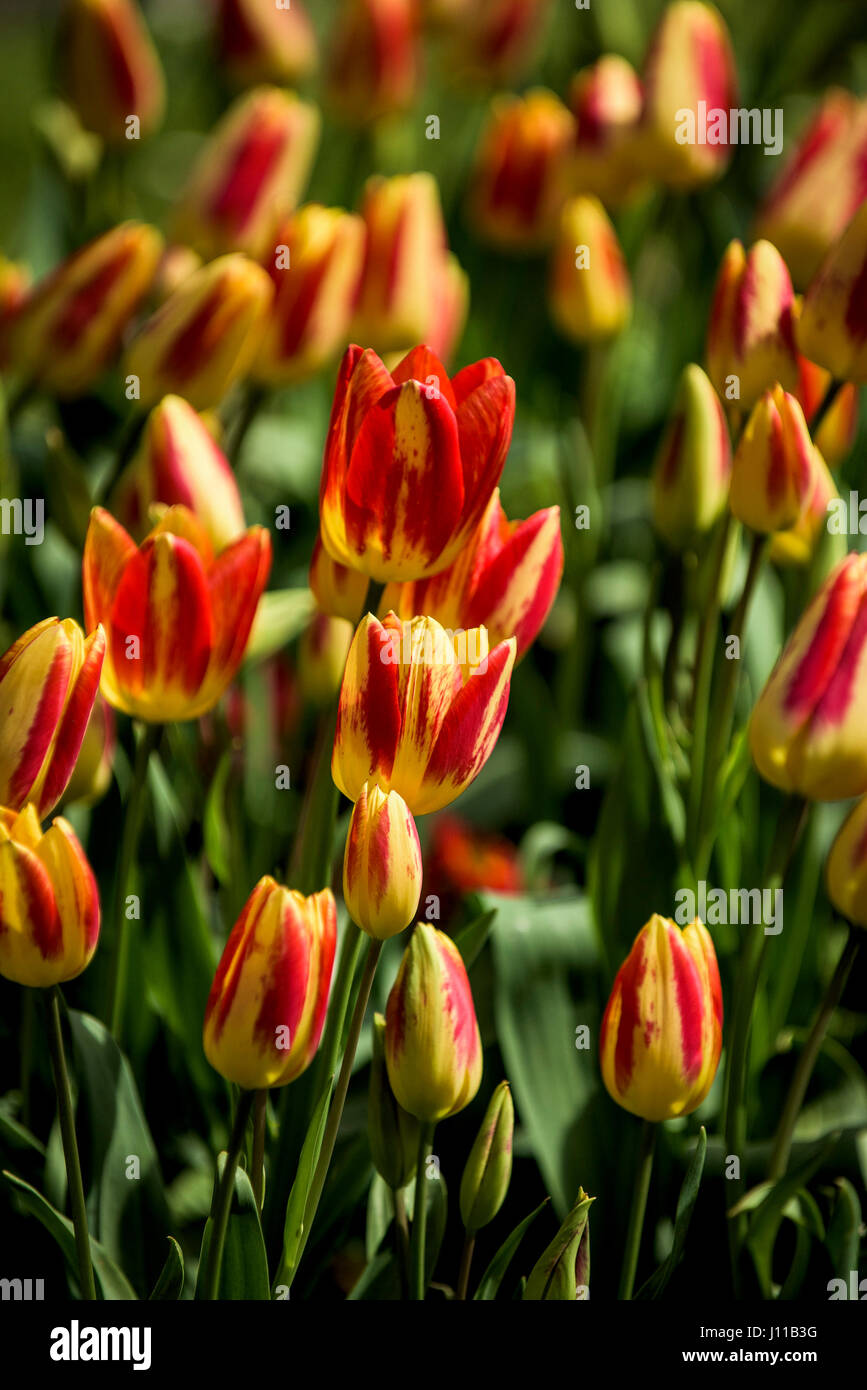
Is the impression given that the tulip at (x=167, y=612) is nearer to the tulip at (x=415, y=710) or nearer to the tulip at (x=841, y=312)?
the tulip at (x=415, y=710)

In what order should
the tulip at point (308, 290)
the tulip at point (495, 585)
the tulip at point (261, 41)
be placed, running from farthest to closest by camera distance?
1. the tulip at point (261, 41)
2. the tulip at point (308, 290)
3. the tulip at point (495, 585)

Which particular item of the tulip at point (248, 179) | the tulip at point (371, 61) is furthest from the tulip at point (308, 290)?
the tulip at point (371, 61)

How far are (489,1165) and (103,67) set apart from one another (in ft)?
3.68

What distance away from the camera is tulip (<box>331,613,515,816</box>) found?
0.54 meters

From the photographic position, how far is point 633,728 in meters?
0.82

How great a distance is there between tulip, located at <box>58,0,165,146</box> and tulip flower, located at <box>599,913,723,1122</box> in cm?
104

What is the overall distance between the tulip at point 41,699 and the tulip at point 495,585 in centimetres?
15

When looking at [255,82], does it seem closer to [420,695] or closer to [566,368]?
[566,368]

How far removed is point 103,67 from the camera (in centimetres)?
132

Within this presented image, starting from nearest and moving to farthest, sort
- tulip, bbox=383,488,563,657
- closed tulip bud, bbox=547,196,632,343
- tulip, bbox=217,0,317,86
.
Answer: tulip, bbox=383,488,563,657 → closed tulip bud, bbox=547,196,632,343 → tulip, bbox=217,0,317,86

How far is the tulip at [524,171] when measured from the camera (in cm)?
139

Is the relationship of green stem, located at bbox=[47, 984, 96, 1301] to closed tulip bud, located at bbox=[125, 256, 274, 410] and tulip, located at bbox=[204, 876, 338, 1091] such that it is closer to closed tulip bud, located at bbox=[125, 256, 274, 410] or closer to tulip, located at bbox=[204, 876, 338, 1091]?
tulip, located at bbox=[204, 876, 338, 1091]

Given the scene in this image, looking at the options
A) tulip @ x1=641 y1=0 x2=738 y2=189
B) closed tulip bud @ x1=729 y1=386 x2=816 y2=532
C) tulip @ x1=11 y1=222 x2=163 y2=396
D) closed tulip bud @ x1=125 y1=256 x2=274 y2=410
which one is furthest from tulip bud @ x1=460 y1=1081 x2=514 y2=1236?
tulip @ x1=641 y1=0 x2=738 y2=189

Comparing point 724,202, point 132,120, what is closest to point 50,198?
point 132,120
